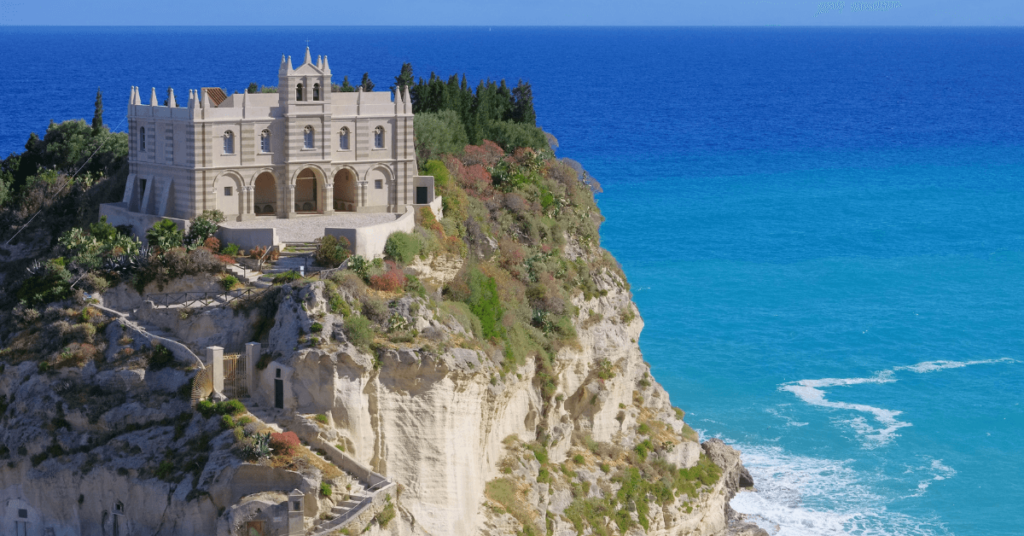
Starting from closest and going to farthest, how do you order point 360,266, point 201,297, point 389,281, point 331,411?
point 331,411
point 201,297
point 360,266
point 389,281

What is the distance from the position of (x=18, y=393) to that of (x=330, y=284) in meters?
12.8

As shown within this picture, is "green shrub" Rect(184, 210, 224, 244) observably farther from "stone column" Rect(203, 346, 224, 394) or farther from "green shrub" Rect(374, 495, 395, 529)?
"green shrub" Rect(374, 495, 395, 529)

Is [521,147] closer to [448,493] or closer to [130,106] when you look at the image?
[130,106]

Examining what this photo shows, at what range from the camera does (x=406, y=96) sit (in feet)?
225

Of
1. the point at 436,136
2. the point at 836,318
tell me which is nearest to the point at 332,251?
the point at 436,136

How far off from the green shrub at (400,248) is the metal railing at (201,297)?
21.7ft

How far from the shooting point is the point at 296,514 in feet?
164

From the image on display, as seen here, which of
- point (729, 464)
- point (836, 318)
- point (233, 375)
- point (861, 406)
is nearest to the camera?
point (233, 375)

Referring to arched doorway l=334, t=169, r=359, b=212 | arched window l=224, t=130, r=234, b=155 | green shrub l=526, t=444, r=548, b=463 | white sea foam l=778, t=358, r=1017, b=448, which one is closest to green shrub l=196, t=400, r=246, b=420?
arched window l=224, t=130, r=234, b=155

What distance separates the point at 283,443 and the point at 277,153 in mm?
17770

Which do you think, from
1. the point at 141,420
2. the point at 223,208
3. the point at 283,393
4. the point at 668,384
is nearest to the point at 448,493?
the point at 283,393

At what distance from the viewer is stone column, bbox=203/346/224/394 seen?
2136 inches

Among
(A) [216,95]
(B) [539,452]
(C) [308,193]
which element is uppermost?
(A) [216,95]

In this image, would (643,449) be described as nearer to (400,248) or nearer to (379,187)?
(400,248)
